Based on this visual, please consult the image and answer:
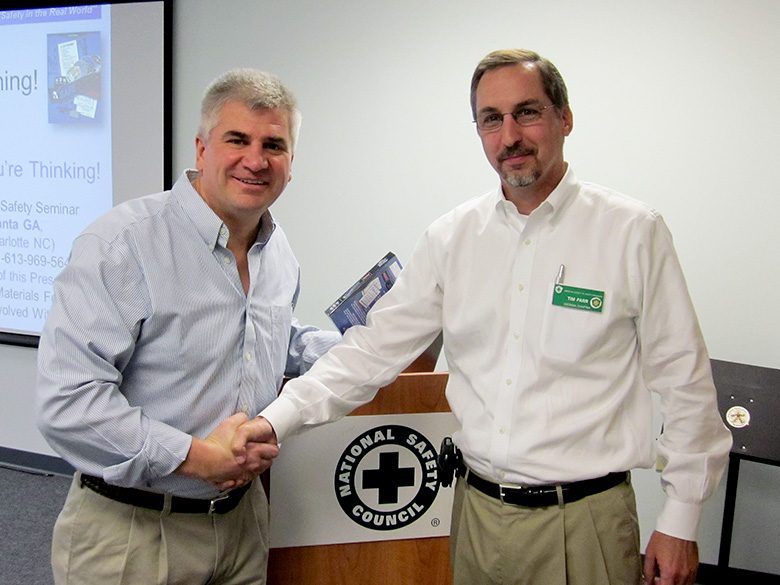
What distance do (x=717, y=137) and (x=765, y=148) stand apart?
0.60ft

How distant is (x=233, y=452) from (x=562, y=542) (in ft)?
2.34

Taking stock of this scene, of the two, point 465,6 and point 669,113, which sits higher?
point 465,6

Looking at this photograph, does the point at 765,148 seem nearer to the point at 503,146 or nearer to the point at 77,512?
the point at 503,146

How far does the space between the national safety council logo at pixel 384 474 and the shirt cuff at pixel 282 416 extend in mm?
259

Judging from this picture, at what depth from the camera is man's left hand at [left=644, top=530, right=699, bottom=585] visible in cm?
152

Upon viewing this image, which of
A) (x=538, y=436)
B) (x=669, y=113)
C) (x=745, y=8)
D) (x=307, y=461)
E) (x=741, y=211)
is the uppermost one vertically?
(x=745, y=8)

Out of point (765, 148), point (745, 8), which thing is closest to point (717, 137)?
point (765, 148)

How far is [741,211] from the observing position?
9.62 feet

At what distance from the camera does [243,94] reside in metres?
1.57

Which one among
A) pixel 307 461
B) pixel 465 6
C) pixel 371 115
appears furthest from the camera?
pixel 371 115

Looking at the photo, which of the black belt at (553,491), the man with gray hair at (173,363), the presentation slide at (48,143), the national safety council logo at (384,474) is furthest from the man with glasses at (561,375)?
the presentation slide at (48,143)

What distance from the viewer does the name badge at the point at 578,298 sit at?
5.05 feet

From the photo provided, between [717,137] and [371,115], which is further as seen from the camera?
[371,115]

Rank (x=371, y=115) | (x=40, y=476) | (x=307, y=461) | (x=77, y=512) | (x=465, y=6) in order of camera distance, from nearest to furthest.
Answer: (x=77, y=512) < (x=307, y=461) < (x=465, y=6) < (x=371, y=115) < (x=40, y=476)
